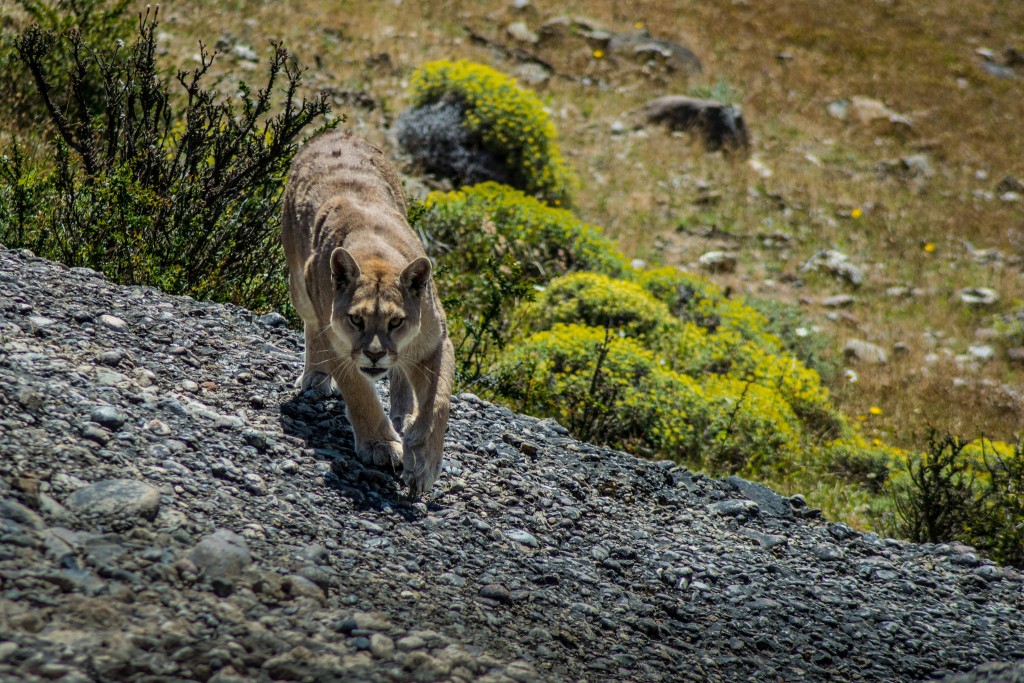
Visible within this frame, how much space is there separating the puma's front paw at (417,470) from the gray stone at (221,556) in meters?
1.42

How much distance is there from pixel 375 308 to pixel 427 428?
0.79 meters

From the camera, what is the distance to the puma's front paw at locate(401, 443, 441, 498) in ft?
17.6

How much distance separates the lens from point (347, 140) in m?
7.39

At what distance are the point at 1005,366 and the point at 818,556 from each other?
868 cm

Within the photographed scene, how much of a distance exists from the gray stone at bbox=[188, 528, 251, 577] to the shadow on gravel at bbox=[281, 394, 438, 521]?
1102 millimetres

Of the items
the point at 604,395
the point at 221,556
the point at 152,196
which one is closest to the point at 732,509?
the point at 604,395

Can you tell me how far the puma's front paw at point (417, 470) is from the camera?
17.6 feet

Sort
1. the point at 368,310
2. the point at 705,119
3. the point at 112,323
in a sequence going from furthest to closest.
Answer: the point at 705,119, the point at 112,323, the point at 368,310

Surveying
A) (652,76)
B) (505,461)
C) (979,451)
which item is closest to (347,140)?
(505,461)

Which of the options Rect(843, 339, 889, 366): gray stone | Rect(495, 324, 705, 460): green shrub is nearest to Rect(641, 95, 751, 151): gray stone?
Rect(843, 339, 889, 366): gray stone

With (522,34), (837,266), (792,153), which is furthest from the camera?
(522,34)

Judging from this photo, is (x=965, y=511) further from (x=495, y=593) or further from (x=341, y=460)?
(x=341, y=460)

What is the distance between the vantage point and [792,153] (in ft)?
66.1

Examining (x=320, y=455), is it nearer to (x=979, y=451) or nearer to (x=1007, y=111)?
(x=979, y=451)
